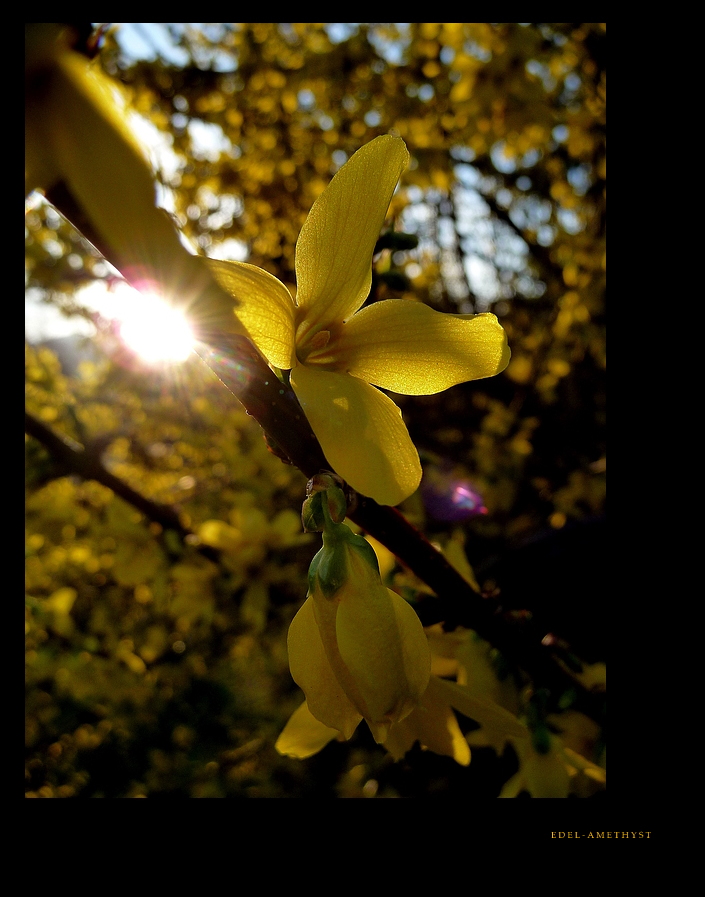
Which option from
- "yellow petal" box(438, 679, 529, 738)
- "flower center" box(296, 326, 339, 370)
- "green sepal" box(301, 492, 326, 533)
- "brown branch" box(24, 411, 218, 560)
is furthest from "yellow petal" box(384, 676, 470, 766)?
"brown branch" box(24, 411, 218, 560)

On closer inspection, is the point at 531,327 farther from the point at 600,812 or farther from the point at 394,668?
the point at 394,668

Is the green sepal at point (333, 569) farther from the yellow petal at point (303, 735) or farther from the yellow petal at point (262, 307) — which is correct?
the yellow petal at point (303, 735)

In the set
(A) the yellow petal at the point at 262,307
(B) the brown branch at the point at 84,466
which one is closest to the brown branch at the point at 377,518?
(A) the yellow petal at the point at 262,307

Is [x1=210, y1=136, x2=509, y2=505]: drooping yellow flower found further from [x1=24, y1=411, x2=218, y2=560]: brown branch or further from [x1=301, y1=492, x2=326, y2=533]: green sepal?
[x1=24, y1=411, x2=218, y2=560]: brown branch

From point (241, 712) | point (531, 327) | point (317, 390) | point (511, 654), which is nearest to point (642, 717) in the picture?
point (511, 654)

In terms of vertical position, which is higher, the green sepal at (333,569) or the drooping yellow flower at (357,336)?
the drooping yellow flower at (357,336)

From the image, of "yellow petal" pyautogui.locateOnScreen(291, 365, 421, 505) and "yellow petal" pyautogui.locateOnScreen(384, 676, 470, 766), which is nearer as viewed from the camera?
"yellow petal" pyautogui.locateOnScreen(291, 365, 421, 505)
